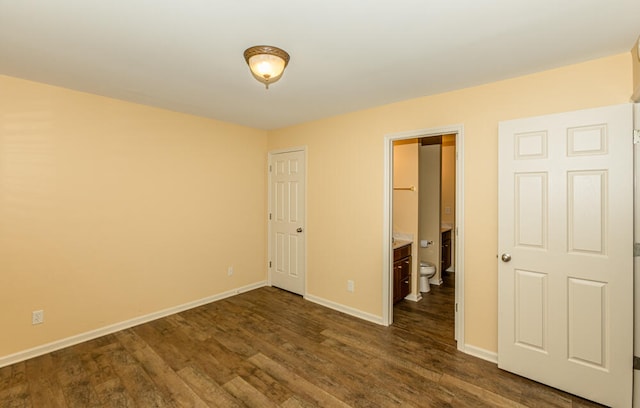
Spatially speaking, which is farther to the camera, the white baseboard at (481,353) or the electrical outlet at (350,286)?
the electrical outlet at (350,286)

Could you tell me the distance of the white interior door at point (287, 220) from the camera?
414cm

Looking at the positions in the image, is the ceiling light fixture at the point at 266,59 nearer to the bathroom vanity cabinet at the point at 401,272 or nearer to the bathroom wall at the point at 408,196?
the bathroom wall at the point at 408,196

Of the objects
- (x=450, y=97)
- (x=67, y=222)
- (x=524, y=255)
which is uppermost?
(x=450, y=97)

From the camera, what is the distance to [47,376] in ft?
7.66

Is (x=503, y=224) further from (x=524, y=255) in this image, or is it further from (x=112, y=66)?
(x=112, y=66)

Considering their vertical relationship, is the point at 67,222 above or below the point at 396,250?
above

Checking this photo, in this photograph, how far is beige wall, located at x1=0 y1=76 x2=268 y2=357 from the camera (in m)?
2.55

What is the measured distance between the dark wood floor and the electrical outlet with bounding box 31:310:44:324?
33 cm

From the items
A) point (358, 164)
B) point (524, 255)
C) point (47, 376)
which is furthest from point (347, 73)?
point (47, 376)

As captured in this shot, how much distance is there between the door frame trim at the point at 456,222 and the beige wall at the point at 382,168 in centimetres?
4

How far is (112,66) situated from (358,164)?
8.19ft

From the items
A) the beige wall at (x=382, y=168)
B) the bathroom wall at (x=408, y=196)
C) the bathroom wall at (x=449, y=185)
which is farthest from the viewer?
the bathroom wall at (x=449, y=185)

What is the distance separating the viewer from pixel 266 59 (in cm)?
193

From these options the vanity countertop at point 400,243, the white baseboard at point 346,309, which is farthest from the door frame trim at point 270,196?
the vanity countertop at point 400,243
